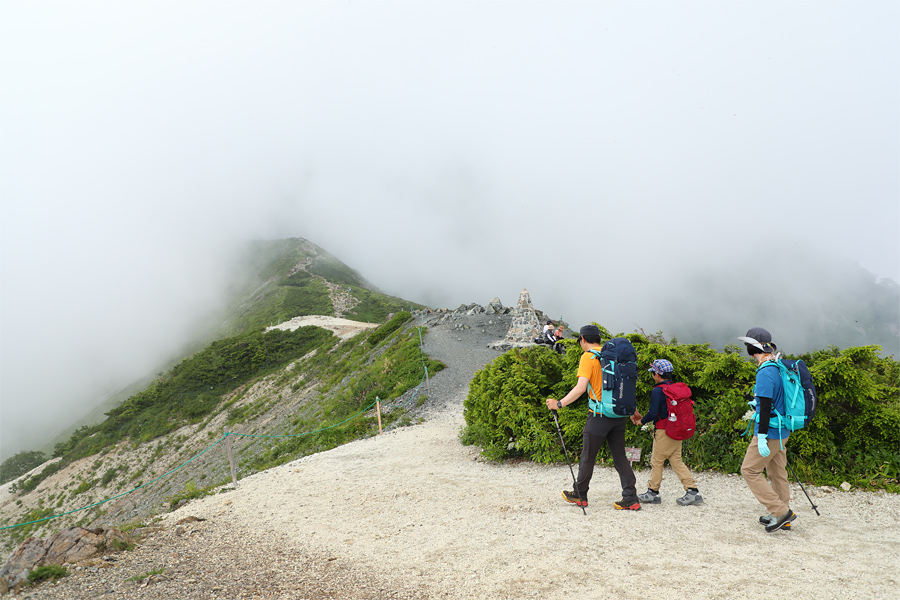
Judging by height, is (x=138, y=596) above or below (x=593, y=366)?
below

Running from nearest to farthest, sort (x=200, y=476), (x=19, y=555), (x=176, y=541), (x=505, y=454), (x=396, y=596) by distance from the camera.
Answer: (x=396, y=596) → (x=19, y=555) → (x=176, y=541) → (x=505, y=454) → (x=200, y=476)

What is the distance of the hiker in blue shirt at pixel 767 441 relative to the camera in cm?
439

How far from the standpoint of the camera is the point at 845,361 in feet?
18.7

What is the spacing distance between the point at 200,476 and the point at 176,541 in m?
15.7

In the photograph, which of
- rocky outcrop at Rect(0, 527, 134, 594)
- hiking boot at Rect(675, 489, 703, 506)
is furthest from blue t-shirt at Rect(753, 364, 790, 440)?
rocky outcrop at Rect(0, 527, 134, 594)

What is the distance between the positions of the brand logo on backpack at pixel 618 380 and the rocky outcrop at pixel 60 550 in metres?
6.06

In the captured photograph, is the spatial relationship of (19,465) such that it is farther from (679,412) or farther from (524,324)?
(679,412)

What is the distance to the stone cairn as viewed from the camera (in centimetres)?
2380

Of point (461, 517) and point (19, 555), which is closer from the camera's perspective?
point (19, 555)

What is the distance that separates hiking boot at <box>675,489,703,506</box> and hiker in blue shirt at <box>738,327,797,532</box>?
81cm

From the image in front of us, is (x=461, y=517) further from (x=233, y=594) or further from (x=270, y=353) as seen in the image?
(x=270, y=353)

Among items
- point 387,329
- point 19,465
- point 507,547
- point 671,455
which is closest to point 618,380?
point 671,455

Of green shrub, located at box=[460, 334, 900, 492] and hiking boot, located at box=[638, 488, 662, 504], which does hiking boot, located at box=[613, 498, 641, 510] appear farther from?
green shrub, located at box=[460, 334, 900, 492]

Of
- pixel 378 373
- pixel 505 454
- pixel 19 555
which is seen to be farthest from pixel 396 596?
pixel 378 373
